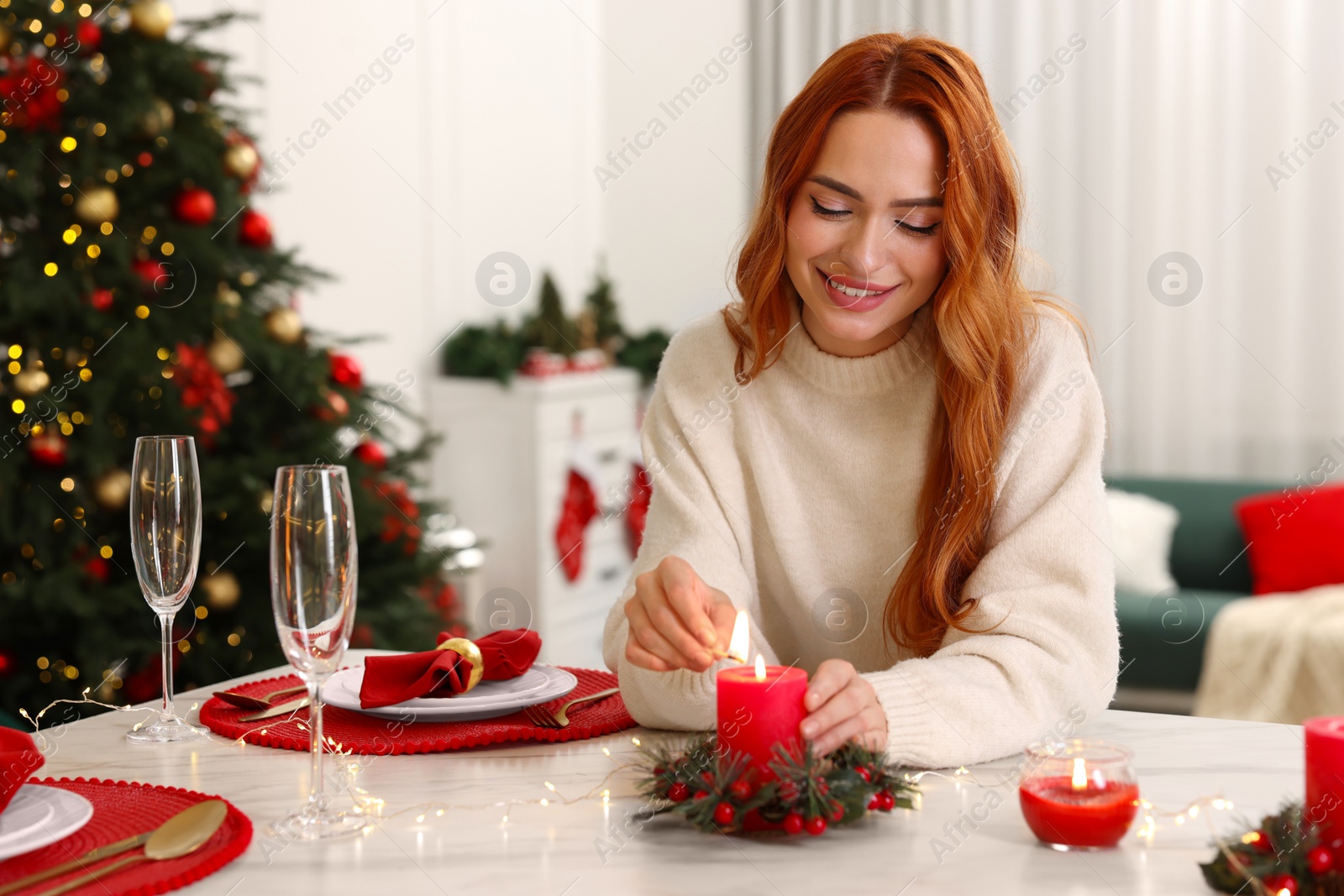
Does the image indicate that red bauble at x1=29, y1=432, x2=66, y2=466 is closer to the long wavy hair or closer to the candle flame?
the long wavy hair

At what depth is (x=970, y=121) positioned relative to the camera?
1.46 metres

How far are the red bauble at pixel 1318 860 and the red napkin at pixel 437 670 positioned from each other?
28.4 inches

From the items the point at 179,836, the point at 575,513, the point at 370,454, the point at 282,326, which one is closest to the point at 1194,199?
the point at 575,513

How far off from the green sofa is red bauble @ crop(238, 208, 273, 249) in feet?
8.02

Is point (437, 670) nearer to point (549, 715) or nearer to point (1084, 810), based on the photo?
point (549, 715)

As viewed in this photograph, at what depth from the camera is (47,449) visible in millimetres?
2385

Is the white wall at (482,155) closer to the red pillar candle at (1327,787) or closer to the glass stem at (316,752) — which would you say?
the glass stem at (316,752)

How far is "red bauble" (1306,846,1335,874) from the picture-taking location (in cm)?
77

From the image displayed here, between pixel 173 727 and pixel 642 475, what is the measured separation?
3851 millimetres

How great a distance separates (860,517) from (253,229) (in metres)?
1.72

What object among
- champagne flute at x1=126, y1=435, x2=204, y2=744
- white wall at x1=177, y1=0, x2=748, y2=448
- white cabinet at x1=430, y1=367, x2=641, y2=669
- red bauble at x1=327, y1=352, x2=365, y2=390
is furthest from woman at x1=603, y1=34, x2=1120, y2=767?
white cabinet at x1=430, y1=367, x2=641, y2=669

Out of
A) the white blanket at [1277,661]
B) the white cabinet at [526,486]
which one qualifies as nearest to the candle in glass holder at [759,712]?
the white blanket at [1277,661]

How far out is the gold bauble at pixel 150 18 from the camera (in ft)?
8.38

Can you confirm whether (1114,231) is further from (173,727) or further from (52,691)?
(173,727)
